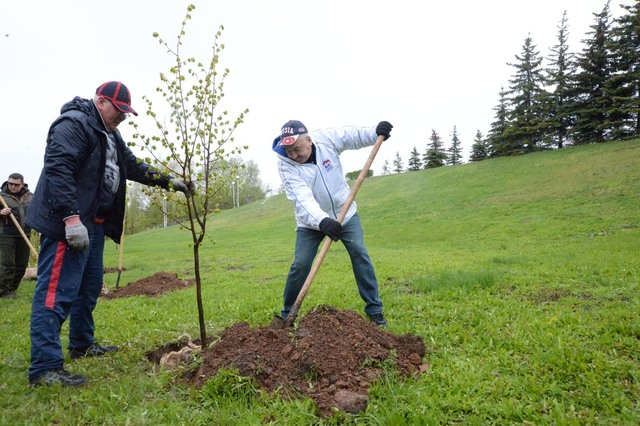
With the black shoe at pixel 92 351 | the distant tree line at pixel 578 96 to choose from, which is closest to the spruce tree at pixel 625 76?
the distant tree line at pixel 578 96

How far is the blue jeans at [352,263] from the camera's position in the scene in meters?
4.32

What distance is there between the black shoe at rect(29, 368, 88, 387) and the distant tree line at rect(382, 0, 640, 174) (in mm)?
33066

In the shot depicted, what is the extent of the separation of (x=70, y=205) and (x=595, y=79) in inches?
1496

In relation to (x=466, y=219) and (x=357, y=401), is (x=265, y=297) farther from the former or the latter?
(x=466, y=219)

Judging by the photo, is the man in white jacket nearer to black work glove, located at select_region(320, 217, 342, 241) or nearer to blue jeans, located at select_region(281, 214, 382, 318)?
blue jeans, located at select_region(281, 214, 382, 318)

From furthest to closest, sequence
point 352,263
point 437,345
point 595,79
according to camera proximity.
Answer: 1. point 595,79
2. point 352,263
3. point 437,345

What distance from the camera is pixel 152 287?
8109 mm

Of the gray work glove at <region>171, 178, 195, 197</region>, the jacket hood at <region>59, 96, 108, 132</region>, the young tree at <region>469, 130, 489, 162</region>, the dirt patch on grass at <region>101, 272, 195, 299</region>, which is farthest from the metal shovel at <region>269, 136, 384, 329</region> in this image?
the young tree at <region>469, 130, 489, 162</region>

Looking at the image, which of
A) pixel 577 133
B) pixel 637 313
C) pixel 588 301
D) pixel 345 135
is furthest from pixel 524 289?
pixel 577 133

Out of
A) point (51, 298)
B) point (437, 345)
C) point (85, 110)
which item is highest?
point (85, 110)

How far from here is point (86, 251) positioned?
363 cm

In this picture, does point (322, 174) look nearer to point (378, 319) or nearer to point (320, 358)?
point (378, 319)

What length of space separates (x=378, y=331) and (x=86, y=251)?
278cm

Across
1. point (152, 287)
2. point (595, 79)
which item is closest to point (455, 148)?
point (595, 79)
